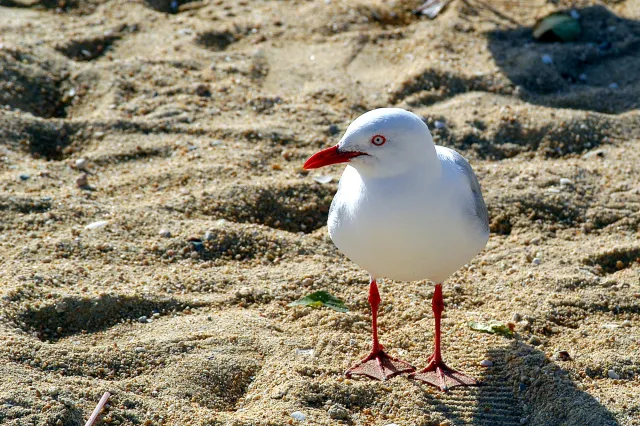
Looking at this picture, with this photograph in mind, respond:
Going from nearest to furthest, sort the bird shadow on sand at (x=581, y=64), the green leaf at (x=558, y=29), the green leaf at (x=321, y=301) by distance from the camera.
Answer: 1. the green leaf at (x=321, y=301)
2. the bird shadow on sand at (x=581, y=64)
3. the green leaf at (x=558, y=29)

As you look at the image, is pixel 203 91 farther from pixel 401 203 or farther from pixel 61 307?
pixel 401 203

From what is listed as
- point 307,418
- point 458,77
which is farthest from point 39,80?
point 307,418

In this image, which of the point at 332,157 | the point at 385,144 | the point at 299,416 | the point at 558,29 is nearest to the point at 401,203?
the point at 385,144

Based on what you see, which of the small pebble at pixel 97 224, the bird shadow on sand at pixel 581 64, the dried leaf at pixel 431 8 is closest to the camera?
the small pebble at pixel 97 224

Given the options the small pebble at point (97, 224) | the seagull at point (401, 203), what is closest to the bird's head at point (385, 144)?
the seagull at point (401, 203)

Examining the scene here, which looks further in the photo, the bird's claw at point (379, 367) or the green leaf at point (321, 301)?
the green leaf at point (321, 301)

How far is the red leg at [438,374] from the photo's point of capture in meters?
4.12

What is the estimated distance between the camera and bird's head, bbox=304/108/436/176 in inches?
148

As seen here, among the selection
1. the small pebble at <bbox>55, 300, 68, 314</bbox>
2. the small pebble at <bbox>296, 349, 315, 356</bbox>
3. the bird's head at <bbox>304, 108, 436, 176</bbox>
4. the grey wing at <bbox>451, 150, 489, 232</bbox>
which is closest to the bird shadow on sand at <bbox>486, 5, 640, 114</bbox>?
the grey wing at <bbox>451, 150, 489, 232</bbox>

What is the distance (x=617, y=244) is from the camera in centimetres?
505

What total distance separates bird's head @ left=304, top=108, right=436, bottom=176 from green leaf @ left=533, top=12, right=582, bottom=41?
3899mm

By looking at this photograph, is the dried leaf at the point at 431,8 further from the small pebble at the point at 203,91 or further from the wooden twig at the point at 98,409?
the wooden twig at the point at 98,409

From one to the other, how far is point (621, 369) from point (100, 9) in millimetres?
5717

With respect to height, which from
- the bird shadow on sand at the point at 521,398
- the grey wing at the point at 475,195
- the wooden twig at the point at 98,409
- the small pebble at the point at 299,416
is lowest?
the bird shadow on sand at the point at 521,398
